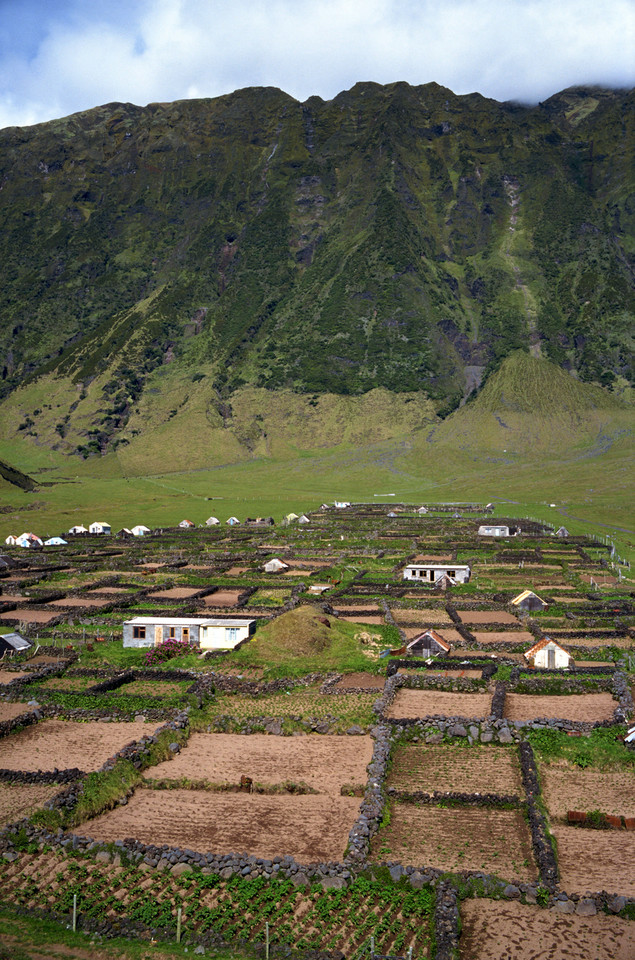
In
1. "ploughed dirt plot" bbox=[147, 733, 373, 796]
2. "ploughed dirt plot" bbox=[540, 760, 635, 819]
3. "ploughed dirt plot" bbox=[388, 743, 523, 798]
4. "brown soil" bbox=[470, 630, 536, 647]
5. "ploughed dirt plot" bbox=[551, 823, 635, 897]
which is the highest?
"ploughed dirt plot" bbox=[551, 823, 635, 897]

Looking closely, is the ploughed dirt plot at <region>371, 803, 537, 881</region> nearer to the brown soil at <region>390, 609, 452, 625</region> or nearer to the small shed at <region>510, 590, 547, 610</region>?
the brown soil at <region>390, 609, 452, 625</region>

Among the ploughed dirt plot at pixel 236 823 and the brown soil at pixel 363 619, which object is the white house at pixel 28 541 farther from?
the ploughed dirt plot at pixel 236 823

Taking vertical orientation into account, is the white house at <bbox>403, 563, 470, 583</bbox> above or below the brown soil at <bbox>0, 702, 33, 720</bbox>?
below

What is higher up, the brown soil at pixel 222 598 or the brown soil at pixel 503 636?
the brown soil at pixel 503 636

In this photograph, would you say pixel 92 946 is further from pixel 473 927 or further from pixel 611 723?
pixel 611 723

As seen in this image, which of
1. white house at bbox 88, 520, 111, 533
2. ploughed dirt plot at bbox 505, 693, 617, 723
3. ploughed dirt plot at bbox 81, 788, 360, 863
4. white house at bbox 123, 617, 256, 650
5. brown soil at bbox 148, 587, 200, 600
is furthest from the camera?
white house at bbox 88, 520, 111, 533

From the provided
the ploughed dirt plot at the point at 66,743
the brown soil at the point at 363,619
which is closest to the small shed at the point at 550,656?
the brown soil at the point at 363,619

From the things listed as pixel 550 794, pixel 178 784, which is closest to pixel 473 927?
pixel 550 794

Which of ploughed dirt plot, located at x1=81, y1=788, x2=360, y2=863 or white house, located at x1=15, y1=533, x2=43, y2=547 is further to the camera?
white house, located at x1=15, y1=533, x2=43, y2=547

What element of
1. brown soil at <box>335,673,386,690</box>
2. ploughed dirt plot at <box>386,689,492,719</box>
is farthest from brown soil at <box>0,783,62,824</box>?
brown soil at <box>335,673,386,690</box>
